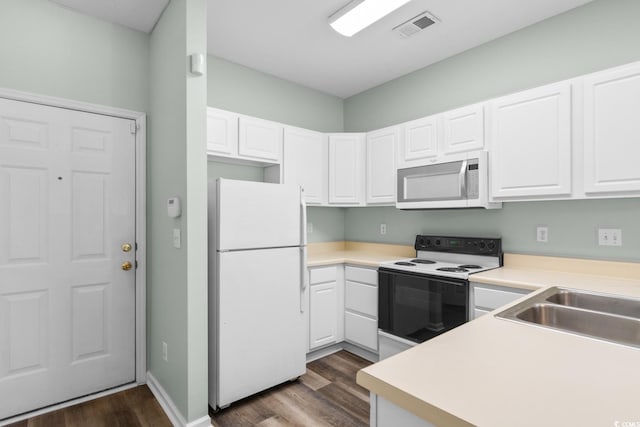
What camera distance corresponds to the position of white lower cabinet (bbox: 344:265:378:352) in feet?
9.54

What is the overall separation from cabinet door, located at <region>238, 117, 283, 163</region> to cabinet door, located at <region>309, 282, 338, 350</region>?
1.29 metres

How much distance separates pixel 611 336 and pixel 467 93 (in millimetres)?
2264

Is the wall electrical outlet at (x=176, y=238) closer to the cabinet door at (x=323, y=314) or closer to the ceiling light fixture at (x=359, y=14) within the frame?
the cabinet door at (x=323, y=314)

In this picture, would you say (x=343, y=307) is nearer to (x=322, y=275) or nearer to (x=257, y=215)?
(x=322, y=275)

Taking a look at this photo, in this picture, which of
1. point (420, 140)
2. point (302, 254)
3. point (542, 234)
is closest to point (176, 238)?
point (302, 254)

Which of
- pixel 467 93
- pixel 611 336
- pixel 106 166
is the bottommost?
pixel 611 336

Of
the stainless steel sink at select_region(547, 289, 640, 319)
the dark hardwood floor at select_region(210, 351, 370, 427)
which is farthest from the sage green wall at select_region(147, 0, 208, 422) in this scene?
the stainless steel sink at select_region(547, 289, 640, 319)

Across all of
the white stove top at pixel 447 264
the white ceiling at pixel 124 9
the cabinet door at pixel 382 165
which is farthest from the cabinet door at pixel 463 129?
the white ceiling at pixel 124 9

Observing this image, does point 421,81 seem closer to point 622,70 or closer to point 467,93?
point 467,93

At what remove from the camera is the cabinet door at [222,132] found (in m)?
2.75

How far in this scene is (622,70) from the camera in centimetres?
193

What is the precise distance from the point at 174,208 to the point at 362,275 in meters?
1.71

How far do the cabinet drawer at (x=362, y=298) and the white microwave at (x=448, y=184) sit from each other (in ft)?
2.71

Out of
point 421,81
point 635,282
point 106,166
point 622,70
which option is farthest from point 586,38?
point 106,166
